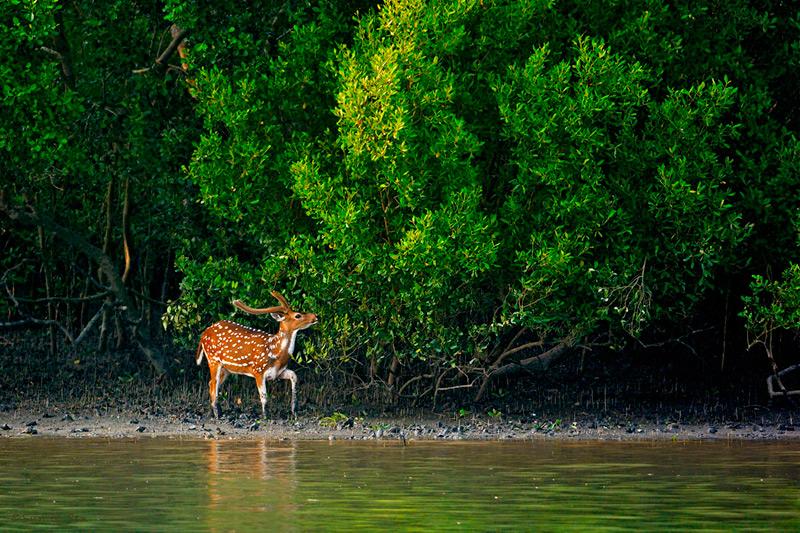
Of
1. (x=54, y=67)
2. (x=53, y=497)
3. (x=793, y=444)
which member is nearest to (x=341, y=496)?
(x=53, y=497)

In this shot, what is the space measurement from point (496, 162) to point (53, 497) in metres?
11.0

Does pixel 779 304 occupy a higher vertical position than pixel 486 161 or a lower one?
lower

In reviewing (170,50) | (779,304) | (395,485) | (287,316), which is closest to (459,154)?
(287,316)

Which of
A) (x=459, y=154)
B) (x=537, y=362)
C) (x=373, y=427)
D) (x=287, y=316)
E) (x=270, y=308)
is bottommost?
(x=373, y=427)

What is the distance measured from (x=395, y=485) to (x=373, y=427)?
6.76 metres

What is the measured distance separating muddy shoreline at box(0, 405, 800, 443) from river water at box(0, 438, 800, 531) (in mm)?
989

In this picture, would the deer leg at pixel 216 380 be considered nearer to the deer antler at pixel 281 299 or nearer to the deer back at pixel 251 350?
the deer back at pixel 251 350

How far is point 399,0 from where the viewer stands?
21.9 metres

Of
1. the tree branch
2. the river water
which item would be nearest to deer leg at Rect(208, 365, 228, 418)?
the river water

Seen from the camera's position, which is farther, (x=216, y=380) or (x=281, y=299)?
(x=216, y=380)

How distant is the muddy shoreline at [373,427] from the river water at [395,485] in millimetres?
989

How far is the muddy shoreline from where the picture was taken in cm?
2142

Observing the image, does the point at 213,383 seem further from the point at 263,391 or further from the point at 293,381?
the point at 293,381

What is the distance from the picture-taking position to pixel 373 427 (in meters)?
22.1
